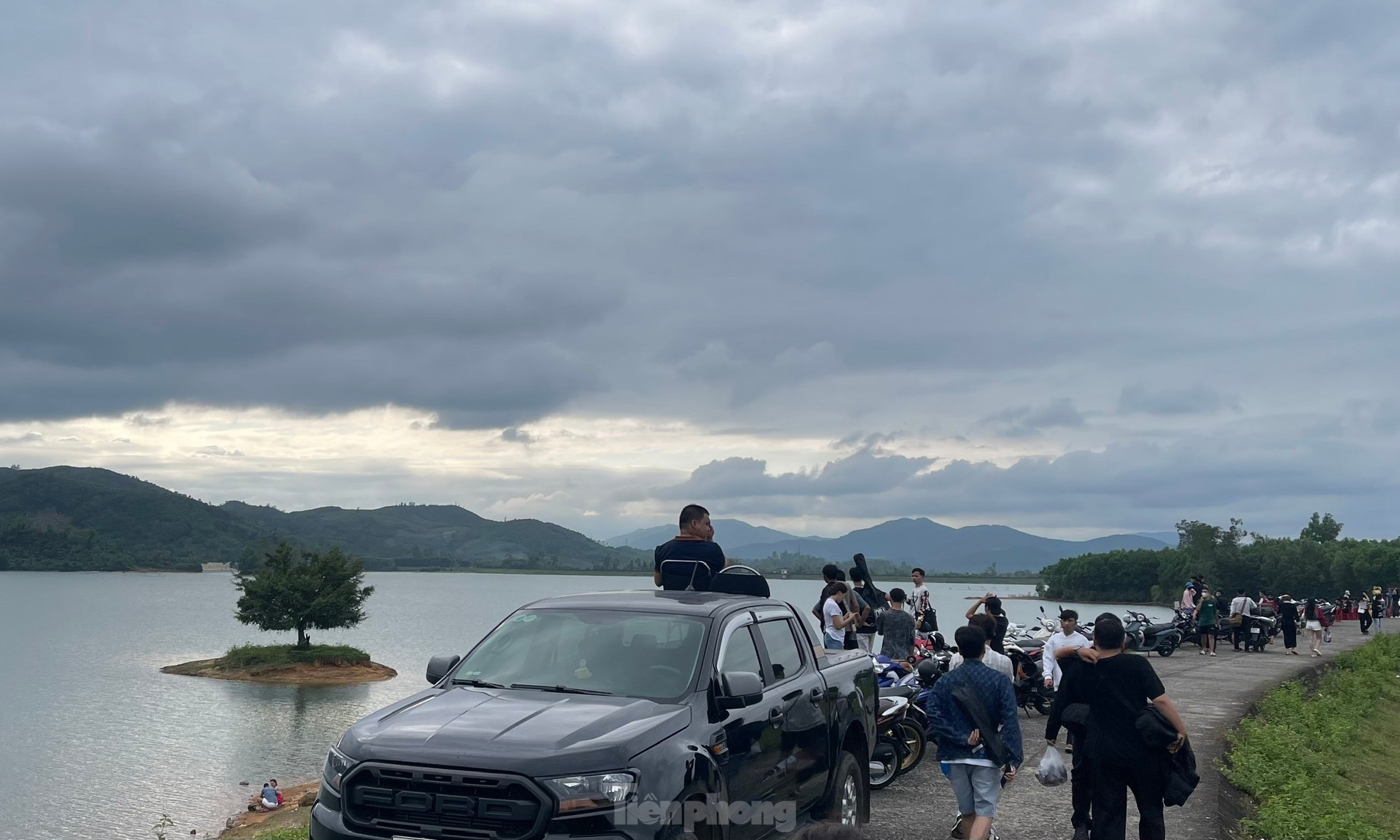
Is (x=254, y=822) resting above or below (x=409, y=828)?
below

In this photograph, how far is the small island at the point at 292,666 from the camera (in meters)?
79.4

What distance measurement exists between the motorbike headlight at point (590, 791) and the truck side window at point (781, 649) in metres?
2.10

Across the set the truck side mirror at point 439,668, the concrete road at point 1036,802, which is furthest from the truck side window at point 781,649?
the concrete road at point 1036,802

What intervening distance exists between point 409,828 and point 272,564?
294ft

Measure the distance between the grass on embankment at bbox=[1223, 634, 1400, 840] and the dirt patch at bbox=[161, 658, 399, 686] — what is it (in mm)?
64682

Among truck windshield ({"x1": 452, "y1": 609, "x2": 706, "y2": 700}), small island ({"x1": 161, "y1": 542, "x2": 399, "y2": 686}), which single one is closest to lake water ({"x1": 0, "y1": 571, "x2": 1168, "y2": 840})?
small island ({"x1": 161, "y1": 542, "x2": 399, "y2": 686})

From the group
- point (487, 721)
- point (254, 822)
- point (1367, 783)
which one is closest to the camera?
point (487, 721)

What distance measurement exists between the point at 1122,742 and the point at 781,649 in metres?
2.20

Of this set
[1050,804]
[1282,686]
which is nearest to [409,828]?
[1050,804]

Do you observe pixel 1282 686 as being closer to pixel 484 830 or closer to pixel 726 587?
pixel 726 587

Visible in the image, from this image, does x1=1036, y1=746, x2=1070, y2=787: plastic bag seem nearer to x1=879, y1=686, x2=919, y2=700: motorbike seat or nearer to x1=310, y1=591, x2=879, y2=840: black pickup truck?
x1=310, y1=591, x2=879, y2=840: black pickup truck

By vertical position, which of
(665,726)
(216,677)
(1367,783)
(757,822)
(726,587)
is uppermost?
(726,587)

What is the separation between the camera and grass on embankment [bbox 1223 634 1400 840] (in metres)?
10.3

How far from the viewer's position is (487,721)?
5852mm
